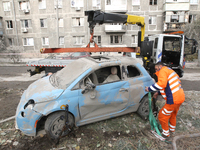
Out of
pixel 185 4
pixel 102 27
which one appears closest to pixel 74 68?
pixel 102 27

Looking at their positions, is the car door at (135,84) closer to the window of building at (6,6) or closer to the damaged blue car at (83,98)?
the damaged blue car at (83,98)

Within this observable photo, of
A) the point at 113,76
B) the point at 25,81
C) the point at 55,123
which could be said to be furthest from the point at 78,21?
the point at 55,123

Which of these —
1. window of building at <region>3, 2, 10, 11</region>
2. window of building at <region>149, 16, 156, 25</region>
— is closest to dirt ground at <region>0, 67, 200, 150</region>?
window of building at <region>149, 16, 156, 25</region>

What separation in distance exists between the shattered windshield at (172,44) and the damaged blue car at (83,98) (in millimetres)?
5343

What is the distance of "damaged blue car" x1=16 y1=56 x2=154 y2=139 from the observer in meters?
2.88

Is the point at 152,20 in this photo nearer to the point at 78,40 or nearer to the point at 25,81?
the point at 78,40

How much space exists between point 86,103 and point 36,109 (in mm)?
1048

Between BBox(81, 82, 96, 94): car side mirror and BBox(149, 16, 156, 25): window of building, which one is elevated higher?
BBox(149, 16, 156, 25): window of building

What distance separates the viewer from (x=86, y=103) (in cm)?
318

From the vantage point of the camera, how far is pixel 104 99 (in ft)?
11.0

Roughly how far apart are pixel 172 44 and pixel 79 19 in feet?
58.6

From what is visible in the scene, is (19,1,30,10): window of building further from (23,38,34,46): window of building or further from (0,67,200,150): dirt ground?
(0,67,200,150): dirt ground

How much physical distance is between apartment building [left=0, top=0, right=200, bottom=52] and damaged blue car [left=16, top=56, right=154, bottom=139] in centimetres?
1904

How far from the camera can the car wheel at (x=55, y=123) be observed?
2938 millimetres
